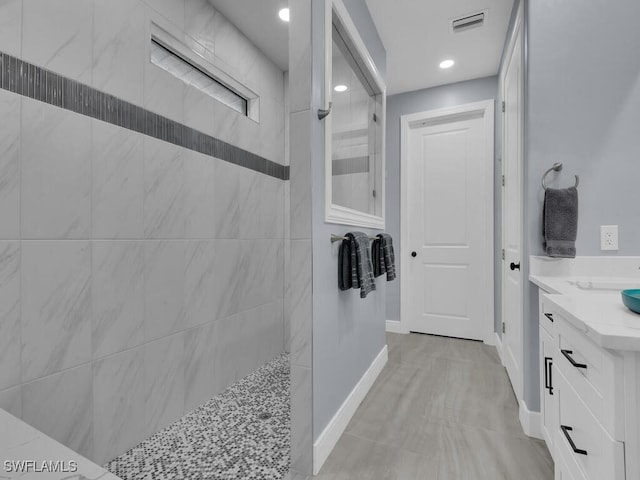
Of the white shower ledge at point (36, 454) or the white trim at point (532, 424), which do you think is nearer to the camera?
the white shower ledge at point (36, 454)

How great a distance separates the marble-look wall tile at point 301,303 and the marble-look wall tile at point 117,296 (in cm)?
83

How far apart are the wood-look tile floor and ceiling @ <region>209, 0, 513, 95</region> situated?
267 cm

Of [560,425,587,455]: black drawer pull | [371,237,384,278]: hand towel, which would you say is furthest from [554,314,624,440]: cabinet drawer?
[371,237,384,278]: hand towel

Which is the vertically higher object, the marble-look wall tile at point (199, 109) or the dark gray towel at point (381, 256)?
the marble-look wall tile at point (199, 109)

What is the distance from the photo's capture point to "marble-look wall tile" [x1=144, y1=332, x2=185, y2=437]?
175cm

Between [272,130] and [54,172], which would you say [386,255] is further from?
[54,172]

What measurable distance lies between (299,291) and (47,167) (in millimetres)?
1148

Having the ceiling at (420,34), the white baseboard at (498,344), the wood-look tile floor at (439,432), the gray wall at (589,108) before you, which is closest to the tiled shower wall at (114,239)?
the ceiling at (420,34)

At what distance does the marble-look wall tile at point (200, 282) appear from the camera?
6.69ft

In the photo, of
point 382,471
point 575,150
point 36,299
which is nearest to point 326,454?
point 382,471

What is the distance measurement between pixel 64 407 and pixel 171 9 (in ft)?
6.97

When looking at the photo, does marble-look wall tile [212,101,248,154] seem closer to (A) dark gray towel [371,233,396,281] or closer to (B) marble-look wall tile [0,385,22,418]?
(A) dark gray towel [371,233,396,281]

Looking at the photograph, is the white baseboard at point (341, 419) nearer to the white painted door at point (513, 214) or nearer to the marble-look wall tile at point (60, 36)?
the white painted door at point (513, 214)

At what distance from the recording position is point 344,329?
1.90 m
